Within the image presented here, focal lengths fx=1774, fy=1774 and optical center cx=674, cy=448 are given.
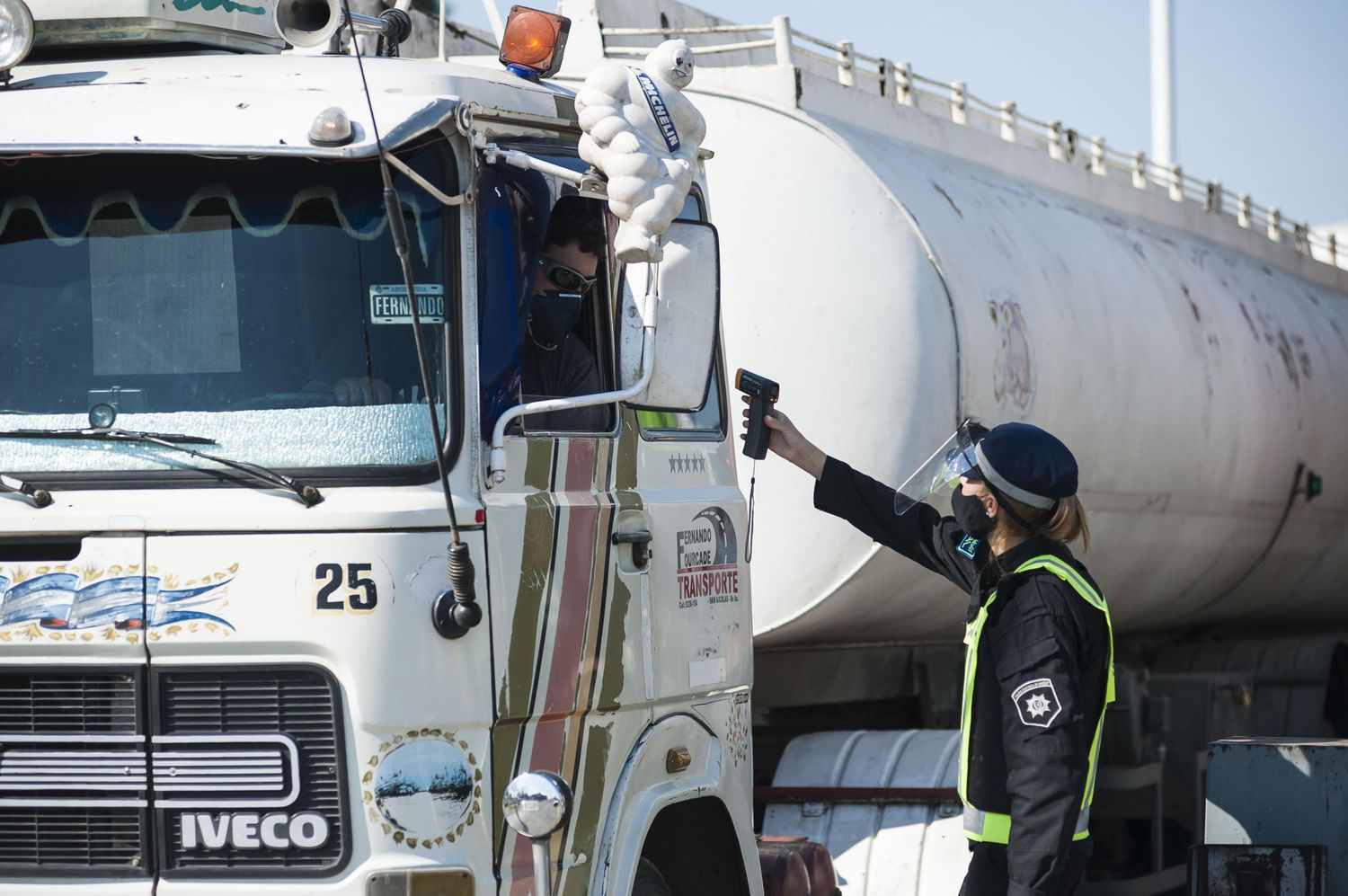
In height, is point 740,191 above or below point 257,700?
above

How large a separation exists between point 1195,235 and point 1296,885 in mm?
5868

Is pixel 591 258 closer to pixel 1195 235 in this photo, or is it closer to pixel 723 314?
pixel 723 314

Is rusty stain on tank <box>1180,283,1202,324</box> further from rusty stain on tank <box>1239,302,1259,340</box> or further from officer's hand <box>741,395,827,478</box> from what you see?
officer's hand <box>741,395,827,478</box>

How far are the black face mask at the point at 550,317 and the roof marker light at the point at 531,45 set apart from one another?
2.12 feet

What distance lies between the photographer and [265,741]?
353cm

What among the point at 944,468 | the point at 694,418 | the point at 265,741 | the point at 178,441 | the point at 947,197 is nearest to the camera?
the point at 265,741

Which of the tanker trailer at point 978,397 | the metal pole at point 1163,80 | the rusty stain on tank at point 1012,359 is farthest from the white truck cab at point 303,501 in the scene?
the metal pole at point 1163,80

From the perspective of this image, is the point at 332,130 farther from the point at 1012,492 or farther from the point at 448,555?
the point at 1012,492

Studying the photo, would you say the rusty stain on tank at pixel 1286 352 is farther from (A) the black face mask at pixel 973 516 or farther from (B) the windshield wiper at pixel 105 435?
(B) the windshield wiper at pixel 105 435

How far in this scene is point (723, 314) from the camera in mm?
6188

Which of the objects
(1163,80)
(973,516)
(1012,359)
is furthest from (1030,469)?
(1163,80)

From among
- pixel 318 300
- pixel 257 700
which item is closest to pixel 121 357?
pixel 318 300

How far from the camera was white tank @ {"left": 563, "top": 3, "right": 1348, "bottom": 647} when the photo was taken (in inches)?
243

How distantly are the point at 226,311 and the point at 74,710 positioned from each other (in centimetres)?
88
